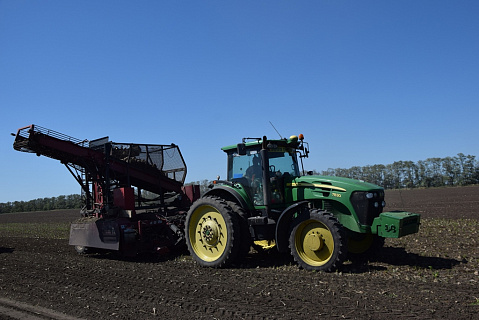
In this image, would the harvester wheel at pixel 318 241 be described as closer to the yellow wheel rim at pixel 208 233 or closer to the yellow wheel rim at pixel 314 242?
the yellow wheel rim at pixel 314 242

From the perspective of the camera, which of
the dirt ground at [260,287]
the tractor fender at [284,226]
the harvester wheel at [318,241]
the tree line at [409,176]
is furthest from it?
the tree line at [409,176]

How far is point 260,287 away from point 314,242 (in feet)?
4.47

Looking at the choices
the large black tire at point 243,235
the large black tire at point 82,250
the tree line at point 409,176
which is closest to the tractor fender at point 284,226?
the large black tire at point 243,235

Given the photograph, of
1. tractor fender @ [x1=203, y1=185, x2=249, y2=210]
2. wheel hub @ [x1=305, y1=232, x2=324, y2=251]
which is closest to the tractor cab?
tractor fender @ [x1=203, y1=185, x2=249, y2=210]

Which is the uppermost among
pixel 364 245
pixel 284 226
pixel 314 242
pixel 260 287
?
pixel 284 226

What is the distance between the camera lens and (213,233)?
7539 mm

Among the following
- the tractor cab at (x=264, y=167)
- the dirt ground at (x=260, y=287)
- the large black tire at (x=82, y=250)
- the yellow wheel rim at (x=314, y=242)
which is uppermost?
the tractor cab at (x=264, y=167)

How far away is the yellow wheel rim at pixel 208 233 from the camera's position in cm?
752

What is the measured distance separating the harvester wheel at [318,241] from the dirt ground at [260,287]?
0.24 meters

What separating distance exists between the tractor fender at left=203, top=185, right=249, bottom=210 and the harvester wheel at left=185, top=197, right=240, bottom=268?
0.82 feet

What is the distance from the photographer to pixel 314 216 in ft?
21.1

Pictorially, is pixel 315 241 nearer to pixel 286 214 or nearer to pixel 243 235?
pixel 286 214

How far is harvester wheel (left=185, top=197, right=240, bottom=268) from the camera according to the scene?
7.17 metres

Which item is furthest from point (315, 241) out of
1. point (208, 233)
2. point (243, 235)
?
point (208, 233)
